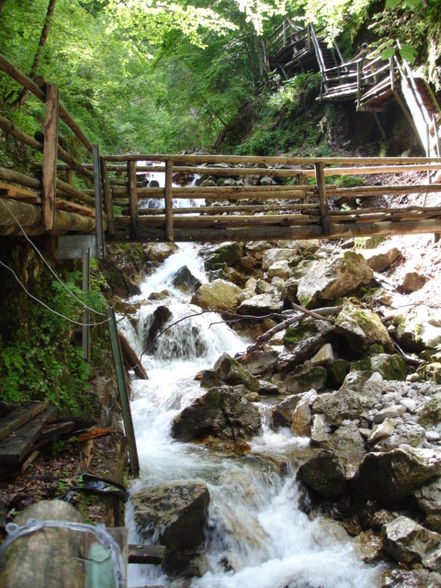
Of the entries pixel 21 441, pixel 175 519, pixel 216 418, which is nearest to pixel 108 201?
pixel 21 441

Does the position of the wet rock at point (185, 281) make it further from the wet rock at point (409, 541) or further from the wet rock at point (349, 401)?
the wet rock at point (409, 541)

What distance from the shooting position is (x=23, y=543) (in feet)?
4.93

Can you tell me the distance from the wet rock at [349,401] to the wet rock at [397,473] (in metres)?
1.49

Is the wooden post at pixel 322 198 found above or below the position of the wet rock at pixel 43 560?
above

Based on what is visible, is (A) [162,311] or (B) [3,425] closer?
(B) [3,425]

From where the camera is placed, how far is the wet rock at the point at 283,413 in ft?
22.6

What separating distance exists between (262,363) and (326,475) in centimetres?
397

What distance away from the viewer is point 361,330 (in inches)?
328

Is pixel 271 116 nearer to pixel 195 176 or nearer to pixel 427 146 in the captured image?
pixel 195 176

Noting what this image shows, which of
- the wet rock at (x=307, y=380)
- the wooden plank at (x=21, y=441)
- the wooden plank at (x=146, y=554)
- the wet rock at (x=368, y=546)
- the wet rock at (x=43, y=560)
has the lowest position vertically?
the wet rock at (x=368, y=546)

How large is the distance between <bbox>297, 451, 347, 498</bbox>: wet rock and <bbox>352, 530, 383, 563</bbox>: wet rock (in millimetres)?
545

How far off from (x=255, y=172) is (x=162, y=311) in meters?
5.09

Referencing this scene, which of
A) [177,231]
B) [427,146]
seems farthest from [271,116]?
→ [177,231]

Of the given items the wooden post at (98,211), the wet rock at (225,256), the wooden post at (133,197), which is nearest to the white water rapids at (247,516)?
the wooden post at (98,211)
